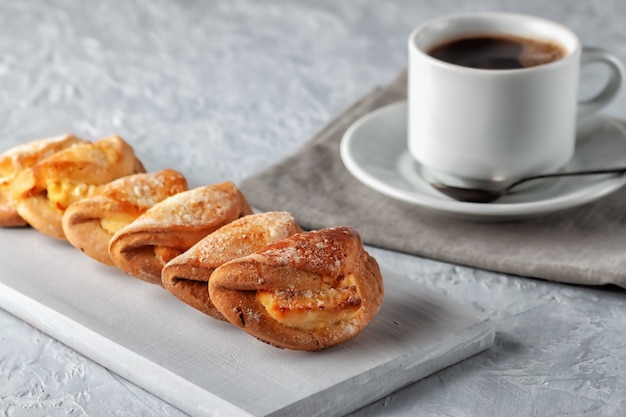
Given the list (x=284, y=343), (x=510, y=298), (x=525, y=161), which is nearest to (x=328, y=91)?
(x=525, y=161)

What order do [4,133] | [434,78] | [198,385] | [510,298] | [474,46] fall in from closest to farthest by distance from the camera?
[198,385] → [510,298] → [434,78] → [474,46] → [4,133]

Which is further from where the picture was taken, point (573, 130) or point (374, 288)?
point (573, 130)

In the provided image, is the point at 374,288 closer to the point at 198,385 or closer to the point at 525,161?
the point at 198,385

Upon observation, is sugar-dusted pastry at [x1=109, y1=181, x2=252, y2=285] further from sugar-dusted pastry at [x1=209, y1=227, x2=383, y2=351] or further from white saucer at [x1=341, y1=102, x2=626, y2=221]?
white saucer at [x1=341, y1=102, x2=626, y2=221]

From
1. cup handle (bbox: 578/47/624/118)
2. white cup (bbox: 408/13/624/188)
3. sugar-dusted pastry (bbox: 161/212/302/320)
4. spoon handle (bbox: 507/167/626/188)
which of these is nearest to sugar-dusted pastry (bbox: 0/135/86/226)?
sugar-dusted pastry (bbox: 161/212/302/320)

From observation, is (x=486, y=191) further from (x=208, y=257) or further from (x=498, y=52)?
(x=208, y=257)

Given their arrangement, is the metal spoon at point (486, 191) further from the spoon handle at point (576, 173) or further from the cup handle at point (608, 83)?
the cup handle at point (608, 83)
